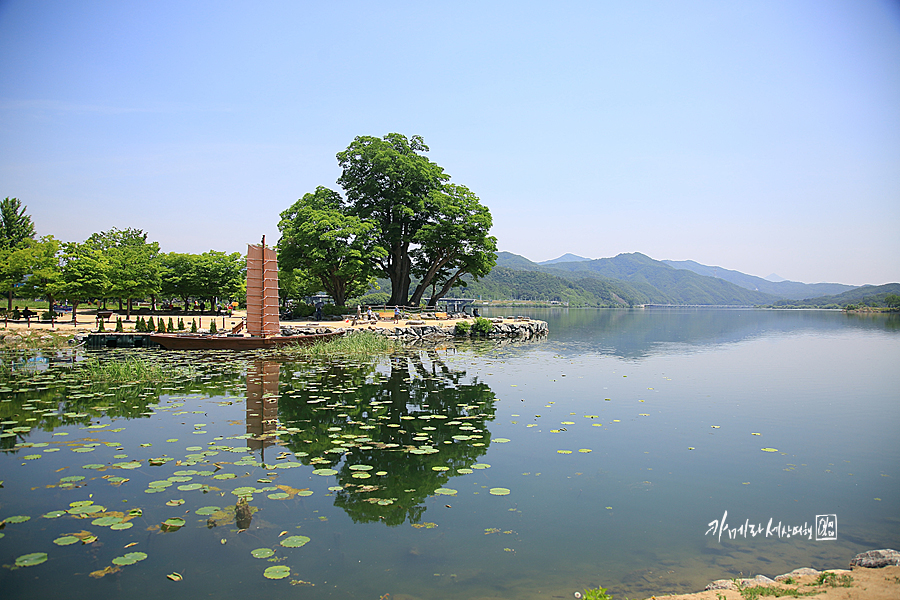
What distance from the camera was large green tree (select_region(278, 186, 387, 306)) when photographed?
3262 centimetres

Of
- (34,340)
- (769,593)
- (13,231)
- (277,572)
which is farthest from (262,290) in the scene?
(13,231)

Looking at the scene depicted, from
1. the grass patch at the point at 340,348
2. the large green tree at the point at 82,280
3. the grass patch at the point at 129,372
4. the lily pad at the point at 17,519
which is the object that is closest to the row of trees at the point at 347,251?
the large green tree at the point at 82,280

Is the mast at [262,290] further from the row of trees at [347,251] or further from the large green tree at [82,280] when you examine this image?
the large green tree at [82,280]

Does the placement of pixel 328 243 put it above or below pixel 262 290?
above

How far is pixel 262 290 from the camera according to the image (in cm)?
1856

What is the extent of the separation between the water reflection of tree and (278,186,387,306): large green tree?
63.9 feet

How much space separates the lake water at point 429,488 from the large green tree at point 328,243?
21.1 meters

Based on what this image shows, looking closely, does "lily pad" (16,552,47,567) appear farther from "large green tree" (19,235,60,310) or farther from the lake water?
"large green tree" (19,235,60,310)

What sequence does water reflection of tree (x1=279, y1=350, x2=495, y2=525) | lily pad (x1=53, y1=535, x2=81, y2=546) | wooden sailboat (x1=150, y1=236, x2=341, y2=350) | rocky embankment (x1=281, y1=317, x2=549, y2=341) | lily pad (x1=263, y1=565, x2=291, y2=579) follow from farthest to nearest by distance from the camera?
rocky embankment (x1=281, y1=317, x2=549, y2=341), wooden sailboat (x1=150, y1=236, x2=341, y2=350), water reflection of tree (x1=279, y1=350, x2=495, y2=525), lily pad (x1=53, y1=535, x2=81, y2=546), lily pad (x1=263, y1=565, x2=291, y2=579)

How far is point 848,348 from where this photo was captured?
25625mm

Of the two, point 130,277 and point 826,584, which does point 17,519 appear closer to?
point 826,584

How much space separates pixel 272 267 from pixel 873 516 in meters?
17.1

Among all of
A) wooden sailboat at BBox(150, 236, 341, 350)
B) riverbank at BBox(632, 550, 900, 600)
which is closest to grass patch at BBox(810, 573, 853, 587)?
riverbank at BBox(632, 550, 900, 600)

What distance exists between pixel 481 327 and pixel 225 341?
50.3 feet
